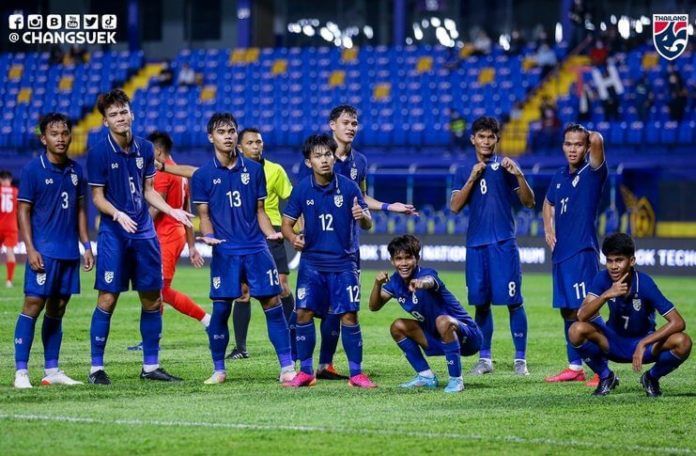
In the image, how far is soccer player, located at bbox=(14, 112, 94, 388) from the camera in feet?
33.1

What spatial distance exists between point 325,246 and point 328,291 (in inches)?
14.0

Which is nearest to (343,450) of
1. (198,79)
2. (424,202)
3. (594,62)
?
(424,202)

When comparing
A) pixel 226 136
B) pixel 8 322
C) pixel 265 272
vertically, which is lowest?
pixel 8 322

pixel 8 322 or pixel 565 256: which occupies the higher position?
pixel 565 256

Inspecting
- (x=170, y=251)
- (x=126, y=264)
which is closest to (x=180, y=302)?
(x=170, y=251)

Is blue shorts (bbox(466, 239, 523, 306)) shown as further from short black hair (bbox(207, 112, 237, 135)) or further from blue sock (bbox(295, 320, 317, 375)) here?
short black hair (bbox(207, 112, 237, 135))

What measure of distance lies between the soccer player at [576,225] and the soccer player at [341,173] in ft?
4.03

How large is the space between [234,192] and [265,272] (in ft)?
2.17

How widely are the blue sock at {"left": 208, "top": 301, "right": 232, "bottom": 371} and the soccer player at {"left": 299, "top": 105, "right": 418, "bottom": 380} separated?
0.86 metres

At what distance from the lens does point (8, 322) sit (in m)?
15.6

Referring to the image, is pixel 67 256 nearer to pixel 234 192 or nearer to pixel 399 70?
pixel 234 192

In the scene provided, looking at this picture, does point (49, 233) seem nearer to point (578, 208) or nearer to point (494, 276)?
point (494, 276)

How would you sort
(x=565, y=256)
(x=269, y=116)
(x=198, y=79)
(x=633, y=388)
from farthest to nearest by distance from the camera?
(x=198, y=79) < (x=269, y=116) < (x=565, y=256) < (x=633, y=388)

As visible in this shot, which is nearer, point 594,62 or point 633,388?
point 633,388
